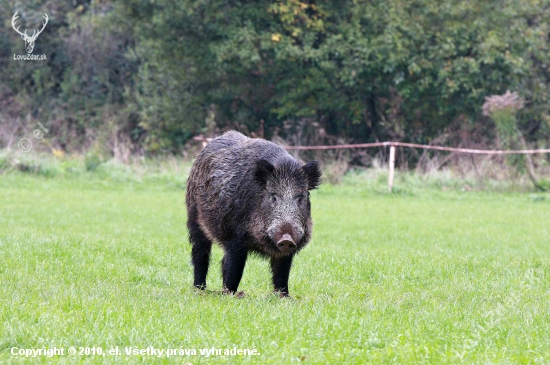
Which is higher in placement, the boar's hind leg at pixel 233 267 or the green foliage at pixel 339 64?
the green foliage at pixel 339 64

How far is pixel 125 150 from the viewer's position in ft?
90.4

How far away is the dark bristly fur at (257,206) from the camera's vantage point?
292 inches

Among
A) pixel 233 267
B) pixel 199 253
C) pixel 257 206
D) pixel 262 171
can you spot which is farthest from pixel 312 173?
pixel 199 253

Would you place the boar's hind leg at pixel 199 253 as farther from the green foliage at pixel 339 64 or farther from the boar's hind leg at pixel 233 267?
the green foliage at pixel 339 64

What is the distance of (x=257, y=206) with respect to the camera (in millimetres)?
7602

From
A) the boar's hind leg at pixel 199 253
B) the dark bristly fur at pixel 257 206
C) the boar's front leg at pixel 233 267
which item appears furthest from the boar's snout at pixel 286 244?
the boar's hind leg at pixel 199 253

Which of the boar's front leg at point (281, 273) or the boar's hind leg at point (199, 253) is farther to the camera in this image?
the boar's hind leg at point (199, 253)

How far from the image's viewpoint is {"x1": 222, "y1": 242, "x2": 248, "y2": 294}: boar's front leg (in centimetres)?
764

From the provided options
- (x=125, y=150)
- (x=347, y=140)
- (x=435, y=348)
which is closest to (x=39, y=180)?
(x=125, y=150)

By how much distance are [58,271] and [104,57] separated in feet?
99.5

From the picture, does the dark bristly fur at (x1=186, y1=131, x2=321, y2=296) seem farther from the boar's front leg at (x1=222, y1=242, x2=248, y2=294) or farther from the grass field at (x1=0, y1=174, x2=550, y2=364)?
the grass field at (x1=0, y1=174, x2=550, y2=364)

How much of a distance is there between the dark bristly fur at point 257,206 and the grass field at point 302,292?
376 mm

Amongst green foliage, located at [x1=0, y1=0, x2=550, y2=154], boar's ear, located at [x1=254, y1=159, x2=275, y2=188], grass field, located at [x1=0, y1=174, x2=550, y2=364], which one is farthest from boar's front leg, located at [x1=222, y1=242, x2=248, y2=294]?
green foliage, located at [x1=0, y1=0, x2=550, y2=154]

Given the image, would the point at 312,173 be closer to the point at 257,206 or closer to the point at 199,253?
the point at 257,206
